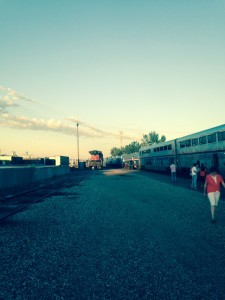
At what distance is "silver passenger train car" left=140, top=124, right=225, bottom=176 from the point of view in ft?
65.1

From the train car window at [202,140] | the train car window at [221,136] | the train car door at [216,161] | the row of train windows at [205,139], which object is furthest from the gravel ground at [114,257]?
the train car window at [202,140]

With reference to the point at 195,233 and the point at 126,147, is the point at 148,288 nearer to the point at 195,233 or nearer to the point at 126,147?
the point at 195,233

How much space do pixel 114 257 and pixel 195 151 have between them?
828 inches

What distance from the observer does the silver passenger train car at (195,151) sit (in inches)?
781

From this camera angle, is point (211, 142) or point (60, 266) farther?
point (211, 142)

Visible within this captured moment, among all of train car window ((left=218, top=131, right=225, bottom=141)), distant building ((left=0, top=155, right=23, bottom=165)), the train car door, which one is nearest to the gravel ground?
train car window ((left=218, top=131, right=225, bottom=141))

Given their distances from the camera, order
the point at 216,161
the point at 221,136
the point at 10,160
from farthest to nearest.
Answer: the point at 10,160, the point at 216,161, the point at 221,136

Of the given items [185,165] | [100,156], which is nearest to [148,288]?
[185,165]

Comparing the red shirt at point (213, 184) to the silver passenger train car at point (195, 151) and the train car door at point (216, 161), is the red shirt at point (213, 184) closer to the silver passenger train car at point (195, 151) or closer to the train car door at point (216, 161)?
the silver passenger train car at point (195, 151)

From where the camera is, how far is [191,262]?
4.80 m

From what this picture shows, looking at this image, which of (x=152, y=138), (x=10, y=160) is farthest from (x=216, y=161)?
(x=152, y=138)

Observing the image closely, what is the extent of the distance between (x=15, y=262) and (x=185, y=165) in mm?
24652

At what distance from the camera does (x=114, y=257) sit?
5.13 meters

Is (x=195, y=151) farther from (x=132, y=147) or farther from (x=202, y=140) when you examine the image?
(x=132, y=147)
